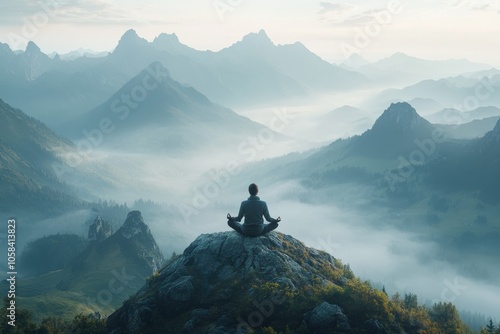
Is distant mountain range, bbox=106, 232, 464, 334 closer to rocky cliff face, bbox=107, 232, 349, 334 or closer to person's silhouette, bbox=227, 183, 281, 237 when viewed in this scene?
rocky cliff face, bbox=107, 232, 349, 334

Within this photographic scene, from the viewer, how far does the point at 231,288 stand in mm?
53562

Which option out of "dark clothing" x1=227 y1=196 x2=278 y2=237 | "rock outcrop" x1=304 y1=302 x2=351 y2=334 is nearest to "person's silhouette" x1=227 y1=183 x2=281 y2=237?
"dark clothing" x1=227 y1=196 x2=278 y2=237

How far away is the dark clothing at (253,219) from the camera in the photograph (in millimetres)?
56969

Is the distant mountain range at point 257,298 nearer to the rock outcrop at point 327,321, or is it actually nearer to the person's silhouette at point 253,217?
the rock outcrop at point 327,321

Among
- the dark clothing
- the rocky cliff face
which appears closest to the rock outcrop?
the rocky cliff face

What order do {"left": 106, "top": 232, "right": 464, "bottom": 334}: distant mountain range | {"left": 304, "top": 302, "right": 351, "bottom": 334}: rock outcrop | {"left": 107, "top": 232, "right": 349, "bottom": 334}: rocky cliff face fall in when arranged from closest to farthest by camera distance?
{"left": 304, "top": 302, "right": 351, "bottom": 334}: rock outcrop
{"left": 106, "top": 232, "right": 464, "bottom": 334}: distant mountain range
{"left": 107, "top": 232, "right": 349, "bottom": 334}: rocky cliff face

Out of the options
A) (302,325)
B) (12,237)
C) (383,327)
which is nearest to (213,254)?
(302,325)

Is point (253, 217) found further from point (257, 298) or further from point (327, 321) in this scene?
point (327, 321)

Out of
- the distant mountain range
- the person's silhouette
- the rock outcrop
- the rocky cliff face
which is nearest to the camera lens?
the rock outcrop

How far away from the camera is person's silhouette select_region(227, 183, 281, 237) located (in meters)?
57.0

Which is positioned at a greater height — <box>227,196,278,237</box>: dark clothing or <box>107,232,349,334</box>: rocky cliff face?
<box>227,196,278,237</box>: dark clothing

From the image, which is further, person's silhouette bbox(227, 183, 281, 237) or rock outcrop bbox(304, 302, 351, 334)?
person's silhouette bbox(227, 183, 281, 237)

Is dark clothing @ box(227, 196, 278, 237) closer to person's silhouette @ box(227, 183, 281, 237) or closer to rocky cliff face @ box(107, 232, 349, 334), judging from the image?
person's silhouette @ box(227, 183, 281, 237)

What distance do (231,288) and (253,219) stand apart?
927 cm
